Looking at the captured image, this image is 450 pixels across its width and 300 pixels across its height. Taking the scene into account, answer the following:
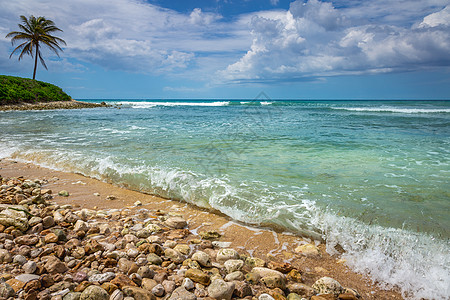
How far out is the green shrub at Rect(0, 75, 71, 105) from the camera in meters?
27.2

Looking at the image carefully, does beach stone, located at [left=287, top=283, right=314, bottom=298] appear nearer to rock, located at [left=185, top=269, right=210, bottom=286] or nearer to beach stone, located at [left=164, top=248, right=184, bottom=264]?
rock, located at [left=185, top=269, right=210, bottom=286]

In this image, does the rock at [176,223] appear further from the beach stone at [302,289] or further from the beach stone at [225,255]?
the beach stone at [302,289]

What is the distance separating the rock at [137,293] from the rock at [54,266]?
0.75 m

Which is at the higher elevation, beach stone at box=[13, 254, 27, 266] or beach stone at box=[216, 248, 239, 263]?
beach stone at box=[13, 254, 27, 266]

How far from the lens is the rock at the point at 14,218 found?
123 inches

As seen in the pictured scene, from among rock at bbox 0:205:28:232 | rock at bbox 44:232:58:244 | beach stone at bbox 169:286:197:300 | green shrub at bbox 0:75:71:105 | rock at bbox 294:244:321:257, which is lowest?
rock at bbox 294:244:321:257

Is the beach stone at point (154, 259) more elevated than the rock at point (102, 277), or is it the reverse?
the rock at point (102, 277)

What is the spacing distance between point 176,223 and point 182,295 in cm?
151

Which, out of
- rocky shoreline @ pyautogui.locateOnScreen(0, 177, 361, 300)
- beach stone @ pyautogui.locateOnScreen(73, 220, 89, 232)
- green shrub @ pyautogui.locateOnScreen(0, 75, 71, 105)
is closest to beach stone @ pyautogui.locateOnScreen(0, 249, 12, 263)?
rocky shoreline @ pyautogui.locateOnScreen(0, 177, 361, 300)

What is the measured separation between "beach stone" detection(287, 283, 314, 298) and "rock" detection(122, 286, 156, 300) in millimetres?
1270

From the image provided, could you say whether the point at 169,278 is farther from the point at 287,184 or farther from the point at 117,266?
the point at 287,184

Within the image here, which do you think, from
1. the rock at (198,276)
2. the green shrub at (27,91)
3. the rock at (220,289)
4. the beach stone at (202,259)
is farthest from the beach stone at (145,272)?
the green shrub at (27,91)

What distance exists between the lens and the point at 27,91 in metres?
29.8

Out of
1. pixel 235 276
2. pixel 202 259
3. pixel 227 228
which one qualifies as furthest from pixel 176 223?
pixel 235 276
